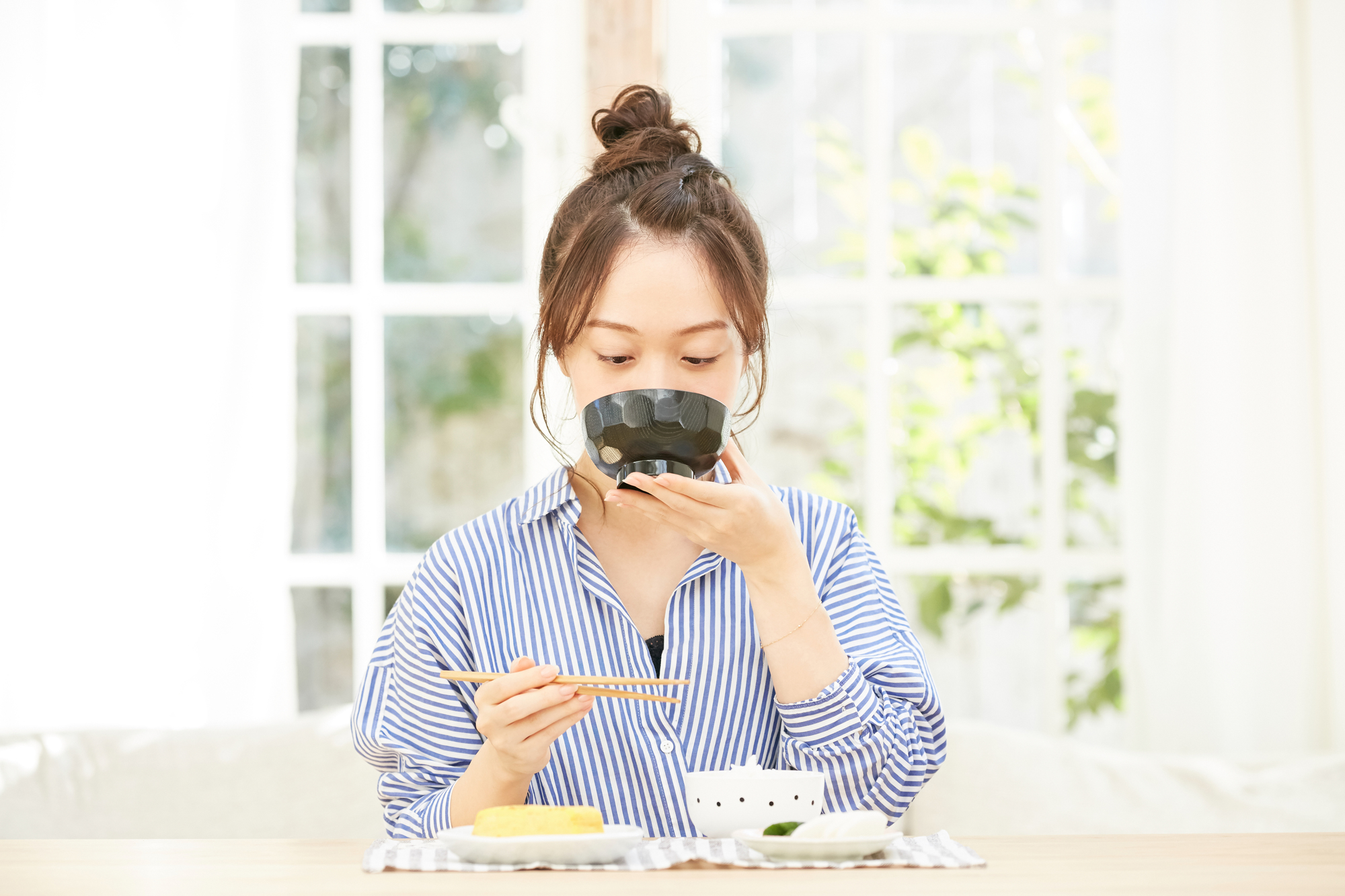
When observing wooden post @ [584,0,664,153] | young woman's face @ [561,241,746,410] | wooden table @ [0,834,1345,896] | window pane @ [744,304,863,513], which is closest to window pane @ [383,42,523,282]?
wooden post @ [584,0,664,153]

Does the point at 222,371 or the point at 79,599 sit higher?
the point at 222,371

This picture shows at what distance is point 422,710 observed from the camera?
111 centimetres

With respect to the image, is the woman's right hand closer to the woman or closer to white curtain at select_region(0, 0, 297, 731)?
the woman

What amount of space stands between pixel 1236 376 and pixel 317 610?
6.55 ft

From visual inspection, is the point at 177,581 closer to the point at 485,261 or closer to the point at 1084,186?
the point at 485,261

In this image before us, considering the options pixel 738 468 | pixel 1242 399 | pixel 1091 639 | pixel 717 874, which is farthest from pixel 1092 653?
pixel 717 874

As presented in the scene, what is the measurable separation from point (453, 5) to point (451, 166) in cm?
36

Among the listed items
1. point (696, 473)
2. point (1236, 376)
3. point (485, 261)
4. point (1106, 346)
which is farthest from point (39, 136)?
point (1236, 376)

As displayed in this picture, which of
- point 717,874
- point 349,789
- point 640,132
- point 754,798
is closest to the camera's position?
point 717,874

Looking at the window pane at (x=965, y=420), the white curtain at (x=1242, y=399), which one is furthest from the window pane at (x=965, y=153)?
the white curtain at (x=1242, y=399)

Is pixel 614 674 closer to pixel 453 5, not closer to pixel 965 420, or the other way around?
pixel 965 420

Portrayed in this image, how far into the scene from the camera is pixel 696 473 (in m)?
1.00

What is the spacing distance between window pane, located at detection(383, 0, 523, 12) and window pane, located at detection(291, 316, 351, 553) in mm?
722

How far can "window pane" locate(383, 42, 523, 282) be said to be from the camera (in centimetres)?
271
